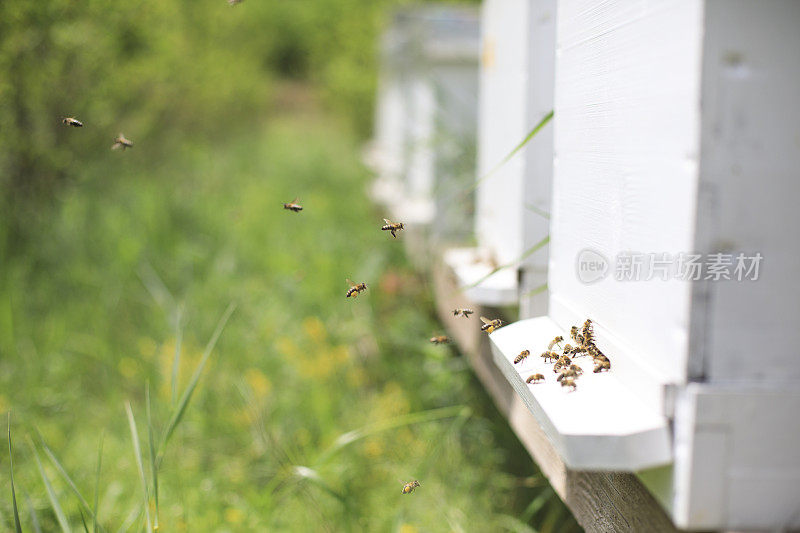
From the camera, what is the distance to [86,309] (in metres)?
4.17

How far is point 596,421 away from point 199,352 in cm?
291

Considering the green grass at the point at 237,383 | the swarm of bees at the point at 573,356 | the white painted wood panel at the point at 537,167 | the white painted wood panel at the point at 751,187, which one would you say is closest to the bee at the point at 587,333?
the swarm of bees at the point at 573,356

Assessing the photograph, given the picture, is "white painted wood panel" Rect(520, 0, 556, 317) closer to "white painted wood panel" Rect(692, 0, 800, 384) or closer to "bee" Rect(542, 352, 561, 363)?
"bee" Rect(542, 352, 561, 363)

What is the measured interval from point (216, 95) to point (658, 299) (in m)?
10.4

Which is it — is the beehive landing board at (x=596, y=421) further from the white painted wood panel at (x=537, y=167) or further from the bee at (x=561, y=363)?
the white painted wood panel at (x=537, y=167)

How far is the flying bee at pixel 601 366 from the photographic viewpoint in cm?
130

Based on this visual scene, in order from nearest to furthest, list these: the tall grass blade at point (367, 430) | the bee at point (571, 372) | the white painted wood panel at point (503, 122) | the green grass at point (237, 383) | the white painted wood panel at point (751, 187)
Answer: the white painted wood panel at point (751, 187) → the bee at point (571, 372) → the tall grass blade at point (367, 430) → the white painted wood panel at point (503, 122) → the green grass at point (237, 383)

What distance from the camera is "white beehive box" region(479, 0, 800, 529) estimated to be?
3.20 ft

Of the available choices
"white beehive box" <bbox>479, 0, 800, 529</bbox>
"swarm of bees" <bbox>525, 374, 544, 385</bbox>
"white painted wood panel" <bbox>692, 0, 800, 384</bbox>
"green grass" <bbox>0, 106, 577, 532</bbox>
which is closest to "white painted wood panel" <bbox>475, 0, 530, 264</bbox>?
"green grass" <bbox>0, 106, 577, 532</bbox>

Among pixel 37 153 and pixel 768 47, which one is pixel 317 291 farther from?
pixel 768 47

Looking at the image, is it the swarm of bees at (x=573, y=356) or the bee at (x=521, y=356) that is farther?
the bee at (x=521, y=356)

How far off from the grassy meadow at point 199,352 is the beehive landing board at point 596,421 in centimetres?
68

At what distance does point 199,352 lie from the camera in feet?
12.1

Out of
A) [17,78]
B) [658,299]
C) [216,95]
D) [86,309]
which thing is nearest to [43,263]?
[86,309]
